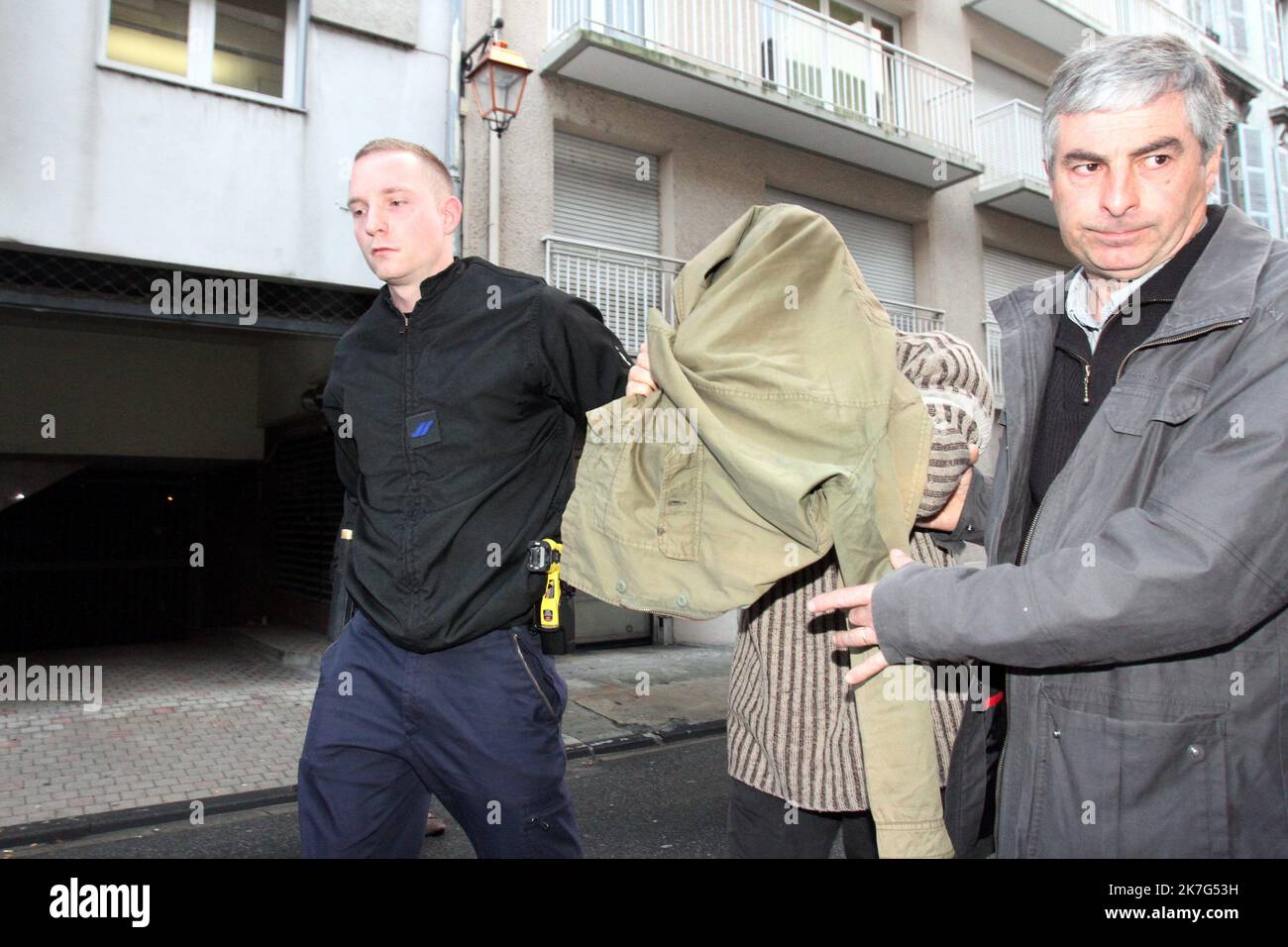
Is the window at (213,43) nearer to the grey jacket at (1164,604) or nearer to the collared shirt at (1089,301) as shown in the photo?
the collared shirt at (1089,301)

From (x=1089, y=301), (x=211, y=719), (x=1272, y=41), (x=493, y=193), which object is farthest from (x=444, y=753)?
(x=1272, y=41)

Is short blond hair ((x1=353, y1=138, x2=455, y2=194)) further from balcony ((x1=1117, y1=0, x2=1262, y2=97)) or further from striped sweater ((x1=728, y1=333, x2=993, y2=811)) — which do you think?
balcony ((x1=1117, y1=0, x2=1262, y2=97))

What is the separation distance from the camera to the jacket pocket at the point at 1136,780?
4.13ft

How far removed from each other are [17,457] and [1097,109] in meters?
12.4

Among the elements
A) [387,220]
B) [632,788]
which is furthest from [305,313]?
[387,220]

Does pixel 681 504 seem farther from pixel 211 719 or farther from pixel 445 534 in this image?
pixel 211 719

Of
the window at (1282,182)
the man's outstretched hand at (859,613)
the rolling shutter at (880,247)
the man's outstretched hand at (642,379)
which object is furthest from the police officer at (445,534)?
the window at (1282,182)

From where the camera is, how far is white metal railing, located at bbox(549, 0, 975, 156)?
9641 mm

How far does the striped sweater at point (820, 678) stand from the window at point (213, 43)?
7.41 metres

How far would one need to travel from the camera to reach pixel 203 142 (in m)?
7.26

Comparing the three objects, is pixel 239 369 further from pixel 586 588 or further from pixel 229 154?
pixel 586 588

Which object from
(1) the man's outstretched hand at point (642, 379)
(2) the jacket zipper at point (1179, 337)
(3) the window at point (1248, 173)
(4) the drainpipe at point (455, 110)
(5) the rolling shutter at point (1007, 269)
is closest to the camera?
(2) the jacket zipper at point (1179, 337)

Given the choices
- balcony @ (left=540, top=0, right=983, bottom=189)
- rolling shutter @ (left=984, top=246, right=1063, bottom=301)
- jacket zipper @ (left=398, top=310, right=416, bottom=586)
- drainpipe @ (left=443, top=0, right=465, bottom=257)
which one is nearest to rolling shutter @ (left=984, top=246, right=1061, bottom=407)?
rolling shutter @ (left=984, top=246, right=1063, bottom=301)

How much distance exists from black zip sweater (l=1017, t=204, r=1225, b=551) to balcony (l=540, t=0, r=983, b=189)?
8.02m
